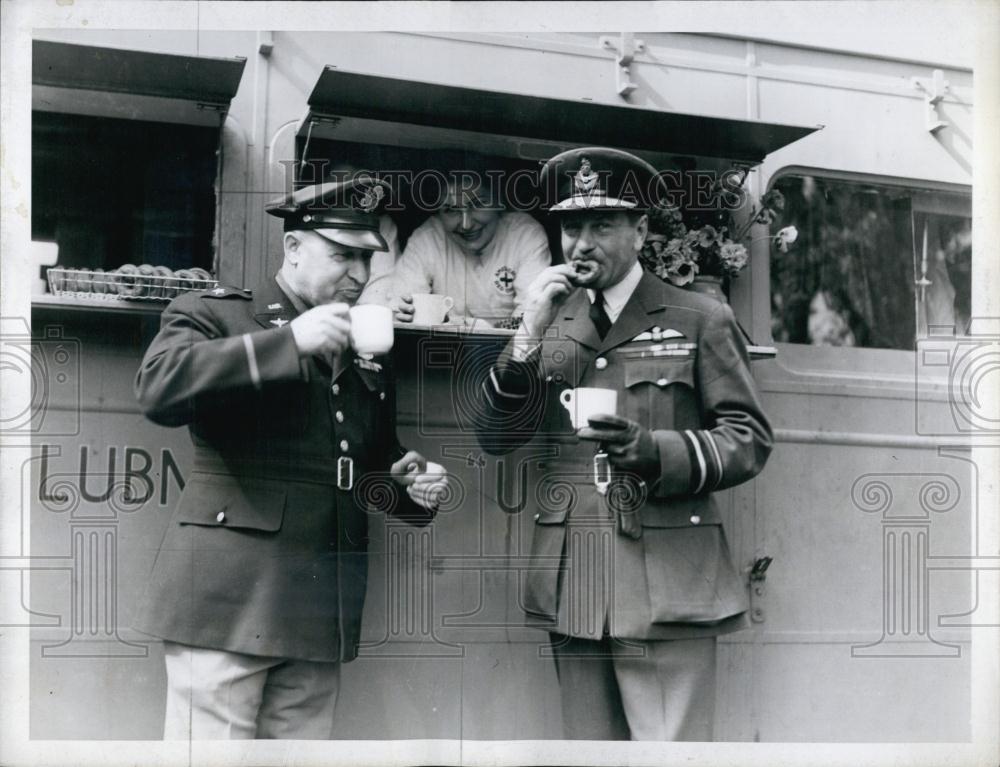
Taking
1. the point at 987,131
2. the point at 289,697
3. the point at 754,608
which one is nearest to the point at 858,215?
the point at 987,131

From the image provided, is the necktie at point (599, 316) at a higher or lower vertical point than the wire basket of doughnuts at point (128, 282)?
lower

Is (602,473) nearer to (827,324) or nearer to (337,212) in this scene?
(827,324)

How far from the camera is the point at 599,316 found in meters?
4.00

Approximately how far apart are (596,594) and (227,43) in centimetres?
223

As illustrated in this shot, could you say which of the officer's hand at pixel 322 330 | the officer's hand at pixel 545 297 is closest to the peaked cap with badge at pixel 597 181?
the officer's hand at pixel 545 297

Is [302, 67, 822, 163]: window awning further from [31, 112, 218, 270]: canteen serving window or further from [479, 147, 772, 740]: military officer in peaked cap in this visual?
[31, 112, 218, 270]: canteen serving window

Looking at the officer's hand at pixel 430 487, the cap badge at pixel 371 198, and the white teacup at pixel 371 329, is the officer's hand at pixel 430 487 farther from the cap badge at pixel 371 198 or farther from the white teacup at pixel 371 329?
the cap badge at pixel 371 198

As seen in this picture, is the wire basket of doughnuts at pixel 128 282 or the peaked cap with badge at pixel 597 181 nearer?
the wire basket of doughnuts at pixel 128 282

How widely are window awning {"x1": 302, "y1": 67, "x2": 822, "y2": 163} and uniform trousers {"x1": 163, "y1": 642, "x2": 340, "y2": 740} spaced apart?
1.76m

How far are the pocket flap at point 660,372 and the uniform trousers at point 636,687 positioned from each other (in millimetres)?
856

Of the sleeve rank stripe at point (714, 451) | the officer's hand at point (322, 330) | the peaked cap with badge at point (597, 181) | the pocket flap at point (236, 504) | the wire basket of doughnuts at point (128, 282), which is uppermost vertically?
the peaked cap with badge at point (597, 181)

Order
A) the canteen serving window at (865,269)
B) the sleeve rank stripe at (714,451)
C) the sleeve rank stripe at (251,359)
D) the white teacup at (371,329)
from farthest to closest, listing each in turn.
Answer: the canteen serving window at (865,269) < the sleeve rank stripe at (714,451) < the white teacup at (371,329) < the sleeve rank stripe at (251,359)

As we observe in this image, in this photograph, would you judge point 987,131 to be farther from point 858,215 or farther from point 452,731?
point 452,731

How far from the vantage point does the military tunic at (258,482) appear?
12.0 ft
